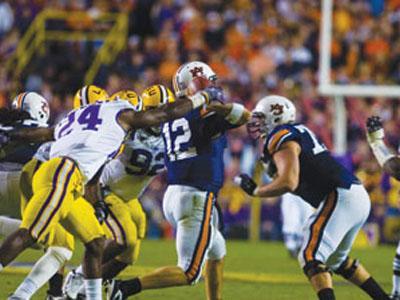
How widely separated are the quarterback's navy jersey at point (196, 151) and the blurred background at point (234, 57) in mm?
7443

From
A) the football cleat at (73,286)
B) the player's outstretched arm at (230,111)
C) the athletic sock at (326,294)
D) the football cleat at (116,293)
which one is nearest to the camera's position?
the athletic sock at (326,294)

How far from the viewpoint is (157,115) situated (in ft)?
23.3

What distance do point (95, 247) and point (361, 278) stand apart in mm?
1755

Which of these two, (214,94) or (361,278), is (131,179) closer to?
(214,94)

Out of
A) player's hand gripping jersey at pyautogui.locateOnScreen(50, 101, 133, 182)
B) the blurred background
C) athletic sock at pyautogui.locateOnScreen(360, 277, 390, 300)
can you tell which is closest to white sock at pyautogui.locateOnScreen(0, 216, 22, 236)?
player's hand gripping jersey at pyautogui.locateOnScreen(50, 101, 133, 182)

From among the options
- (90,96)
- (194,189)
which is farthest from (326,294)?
(90,96)

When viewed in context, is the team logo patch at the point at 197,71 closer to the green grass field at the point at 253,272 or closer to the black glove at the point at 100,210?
the black glove at the point at 100,210

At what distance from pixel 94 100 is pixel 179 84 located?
2.00 feet

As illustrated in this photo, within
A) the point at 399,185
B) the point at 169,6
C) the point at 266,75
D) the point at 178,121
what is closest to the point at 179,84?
the point at 178,121

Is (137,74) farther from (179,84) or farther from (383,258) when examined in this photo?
(179,84)

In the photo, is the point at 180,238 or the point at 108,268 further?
the point at 108,268

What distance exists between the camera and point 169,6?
19172 millimetres

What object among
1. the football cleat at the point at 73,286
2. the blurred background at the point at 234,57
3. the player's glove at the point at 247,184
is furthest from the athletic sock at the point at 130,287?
the blurred background at the point at 234,57

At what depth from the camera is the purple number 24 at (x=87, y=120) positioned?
23.4 ft
